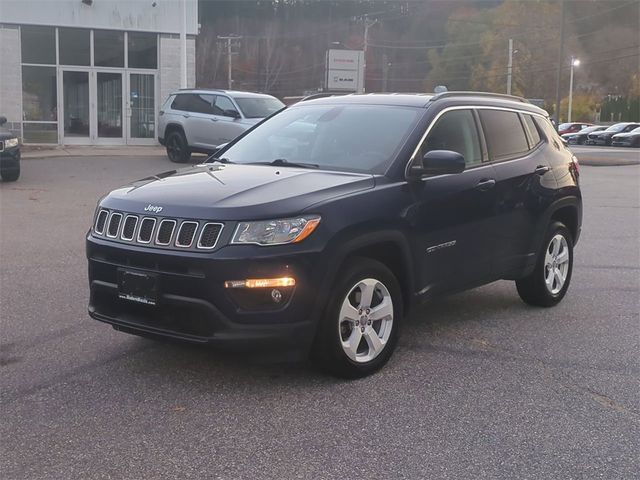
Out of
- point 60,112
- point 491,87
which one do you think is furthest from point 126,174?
point 491,87

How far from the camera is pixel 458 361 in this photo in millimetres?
5016

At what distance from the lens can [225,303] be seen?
13.3 feet

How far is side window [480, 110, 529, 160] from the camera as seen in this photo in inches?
230

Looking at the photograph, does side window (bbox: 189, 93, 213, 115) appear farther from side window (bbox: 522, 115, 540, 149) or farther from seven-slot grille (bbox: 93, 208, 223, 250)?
seven-slot grille (bbox: 93, 208, 223, 250)

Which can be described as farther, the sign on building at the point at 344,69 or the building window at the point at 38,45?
the sign on building at the point at 344,69

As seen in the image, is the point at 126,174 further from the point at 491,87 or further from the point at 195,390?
the point at 491,87

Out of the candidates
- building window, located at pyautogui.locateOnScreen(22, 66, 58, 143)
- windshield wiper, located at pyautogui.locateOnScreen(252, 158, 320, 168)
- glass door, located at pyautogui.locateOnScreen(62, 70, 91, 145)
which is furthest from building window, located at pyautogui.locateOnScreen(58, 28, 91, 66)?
windshield wiper, located at pyautogui.locateOnScreen(252, 158, 320, 168)

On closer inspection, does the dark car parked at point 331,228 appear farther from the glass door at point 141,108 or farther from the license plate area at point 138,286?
the glass door at point 141,108

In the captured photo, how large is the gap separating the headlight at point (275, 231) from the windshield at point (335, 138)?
2.95 feet

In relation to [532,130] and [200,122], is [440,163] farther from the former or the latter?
[200,122]

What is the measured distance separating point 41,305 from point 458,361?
3459mm

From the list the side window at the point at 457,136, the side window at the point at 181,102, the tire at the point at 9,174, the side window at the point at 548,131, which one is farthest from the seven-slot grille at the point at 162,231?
the side window at the point at 181,102

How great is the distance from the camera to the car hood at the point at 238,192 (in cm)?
416

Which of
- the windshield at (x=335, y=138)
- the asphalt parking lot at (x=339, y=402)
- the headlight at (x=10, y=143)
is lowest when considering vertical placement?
the asphalt parking lot at (x=339, y=402)
